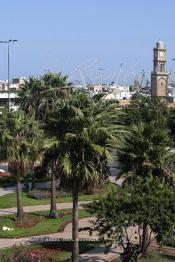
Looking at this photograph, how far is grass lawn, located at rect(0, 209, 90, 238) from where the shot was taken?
34312 millimetres

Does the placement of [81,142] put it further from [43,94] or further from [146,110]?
[146,110]

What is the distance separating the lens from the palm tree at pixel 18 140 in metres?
38.1

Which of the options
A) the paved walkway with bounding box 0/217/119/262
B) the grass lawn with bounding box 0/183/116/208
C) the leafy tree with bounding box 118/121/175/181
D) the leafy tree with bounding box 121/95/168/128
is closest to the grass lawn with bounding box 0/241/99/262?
the paved walkway with bounding box 0/217/119/262

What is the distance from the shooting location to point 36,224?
37344 millimetres

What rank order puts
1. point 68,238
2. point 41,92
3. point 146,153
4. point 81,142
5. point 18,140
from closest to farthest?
point 81,142, point 146,153, point 68,238, point 18,140, point 41,92

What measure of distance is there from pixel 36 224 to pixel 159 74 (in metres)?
131

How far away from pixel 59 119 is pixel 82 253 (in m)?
7.88

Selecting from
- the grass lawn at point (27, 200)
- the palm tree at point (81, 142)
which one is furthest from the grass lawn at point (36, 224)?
the palm tree at point (81, 142)

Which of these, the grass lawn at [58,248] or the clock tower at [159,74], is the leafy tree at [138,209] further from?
the clock tower at [159,74]

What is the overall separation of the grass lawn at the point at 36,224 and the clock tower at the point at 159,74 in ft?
408

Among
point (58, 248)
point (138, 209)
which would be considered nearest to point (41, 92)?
point (58, 248)

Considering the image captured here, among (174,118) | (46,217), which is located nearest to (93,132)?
(46,217)

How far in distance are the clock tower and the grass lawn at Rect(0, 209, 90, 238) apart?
4892 inches

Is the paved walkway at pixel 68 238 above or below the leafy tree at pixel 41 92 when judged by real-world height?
below
